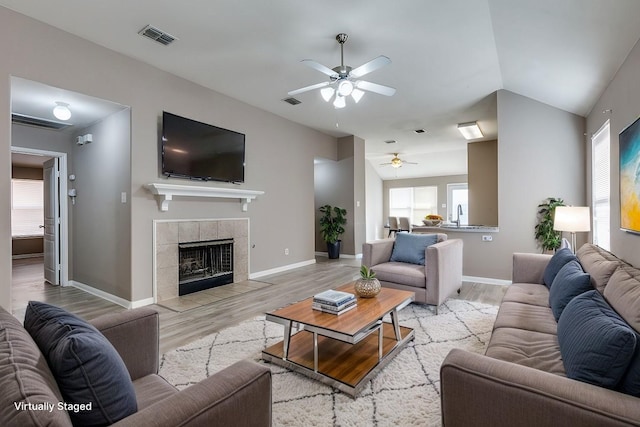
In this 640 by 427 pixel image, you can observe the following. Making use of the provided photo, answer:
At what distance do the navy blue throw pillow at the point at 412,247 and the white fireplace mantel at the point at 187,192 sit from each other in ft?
8.21

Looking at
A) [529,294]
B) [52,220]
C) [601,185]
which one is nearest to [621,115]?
[601,185]

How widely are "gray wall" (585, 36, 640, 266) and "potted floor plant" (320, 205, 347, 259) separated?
16.0 feet

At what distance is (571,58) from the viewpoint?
124 inches

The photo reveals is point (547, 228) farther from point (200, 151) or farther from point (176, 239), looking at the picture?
point (176, 239)

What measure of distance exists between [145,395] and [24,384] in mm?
648

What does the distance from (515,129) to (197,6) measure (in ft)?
14.7

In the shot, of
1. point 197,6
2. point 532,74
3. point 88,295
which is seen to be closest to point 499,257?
point 532,74

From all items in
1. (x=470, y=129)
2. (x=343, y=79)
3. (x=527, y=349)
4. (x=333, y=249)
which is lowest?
(x=333, y=249)

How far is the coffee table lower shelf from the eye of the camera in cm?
203

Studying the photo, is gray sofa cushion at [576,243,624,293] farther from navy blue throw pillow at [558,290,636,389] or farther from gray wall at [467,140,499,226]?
gray wall at [467,140,499,226]

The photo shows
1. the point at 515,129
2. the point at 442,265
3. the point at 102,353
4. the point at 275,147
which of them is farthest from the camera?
the point at 275,147

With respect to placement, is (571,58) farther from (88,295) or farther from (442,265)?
(88,295)

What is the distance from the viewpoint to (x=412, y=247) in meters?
3.94

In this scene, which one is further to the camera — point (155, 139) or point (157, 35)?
point (155, 139)
